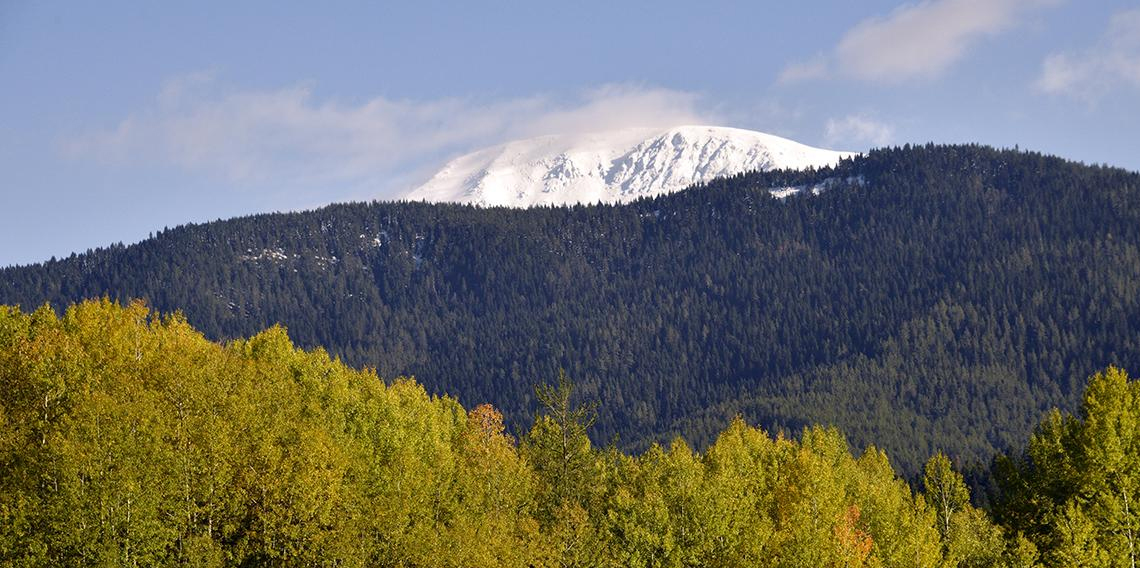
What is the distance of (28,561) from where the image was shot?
217 feet

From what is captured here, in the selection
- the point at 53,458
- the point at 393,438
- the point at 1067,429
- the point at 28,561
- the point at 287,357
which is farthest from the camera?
the point at 287,357

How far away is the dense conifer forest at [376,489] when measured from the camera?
70.9 metres

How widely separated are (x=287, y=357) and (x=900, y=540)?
60304 millimetres

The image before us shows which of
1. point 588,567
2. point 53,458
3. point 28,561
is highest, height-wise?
point 53,458

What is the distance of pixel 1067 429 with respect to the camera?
86.2m

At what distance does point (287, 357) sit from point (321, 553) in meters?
42.6

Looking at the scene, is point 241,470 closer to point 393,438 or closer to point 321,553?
point 321,553

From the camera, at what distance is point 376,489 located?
86750mm

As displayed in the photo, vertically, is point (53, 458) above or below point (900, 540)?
above

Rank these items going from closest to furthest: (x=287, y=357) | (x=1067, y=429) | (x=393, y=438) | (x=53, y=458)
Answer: (x=53, y=458), (x=1067, y=429), (x=393, y=438), (x=287, y=357)

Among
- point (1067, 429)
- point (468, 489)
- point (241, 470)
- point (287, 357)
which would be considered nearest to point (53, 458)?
point (241, 470)

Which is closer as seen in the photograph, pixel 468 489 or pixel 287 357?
pixel 468 489

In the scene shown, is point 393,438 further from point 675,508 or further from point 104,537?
point 104,537

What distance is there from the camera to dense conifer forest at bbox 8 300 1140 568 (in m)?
70.9
